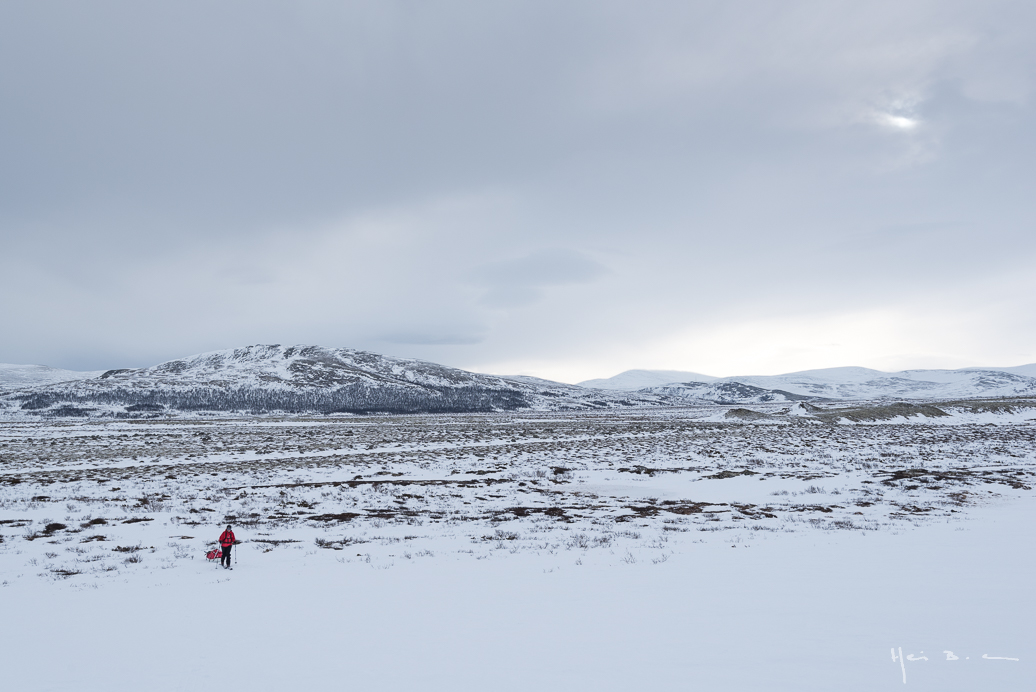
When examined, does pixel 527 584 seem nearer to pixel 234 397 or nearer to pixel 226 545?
pixel 226 545

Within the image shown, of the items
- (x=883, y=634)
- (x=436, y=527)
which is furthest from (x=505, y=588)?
(x=436, y=527)

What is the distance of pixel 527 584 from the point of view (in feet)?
30.4

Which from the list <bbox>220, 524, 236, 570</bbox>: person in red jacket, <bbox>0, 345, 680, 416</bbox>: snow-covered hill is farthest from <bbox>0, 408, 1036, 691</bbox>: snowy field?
<bbox>0, 345, 680, 416</bbox>: snow-covered hill

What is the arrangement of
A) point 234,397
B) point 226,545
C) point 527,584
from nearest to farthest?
1. point 527,584
2. point 226,545
3. point 234,397

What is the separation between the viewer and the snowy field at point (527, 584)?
594 centimetres

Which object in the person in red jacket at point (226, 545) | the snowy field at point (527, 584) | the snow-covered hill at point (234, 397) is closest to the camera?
the snowy field at point (527, 584)

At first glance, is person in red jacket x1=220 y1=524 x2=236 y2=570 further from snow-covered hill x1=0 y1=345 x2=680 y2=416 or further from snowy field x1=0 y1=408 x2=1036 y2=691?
snow-covered hill x1=0 y1=345 x2=680 y2=416

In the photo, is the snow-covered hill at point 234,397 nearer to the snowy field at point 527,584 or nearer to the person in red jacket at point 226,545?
the snowy field at point 527,584

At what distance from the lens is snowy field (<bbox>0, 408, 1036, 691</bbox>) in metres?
5.94

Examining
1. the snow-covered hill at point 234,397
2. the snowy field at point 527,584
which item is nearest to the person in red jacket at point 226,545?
the snowy field at point 527,584

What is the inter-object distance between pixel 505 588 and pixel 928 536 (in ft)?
33.0

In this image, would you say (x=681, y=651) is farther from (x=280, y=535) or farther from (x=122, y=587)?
(x=280, y=535)

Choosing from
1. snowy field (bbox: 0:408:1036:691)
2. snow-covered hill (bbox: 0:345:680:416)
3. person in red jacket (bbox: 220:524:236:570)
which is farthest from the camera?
snow-covered hill (bbox: 0:345:680:416)

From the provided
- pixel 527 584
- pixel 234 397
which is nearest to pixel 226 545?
pixel 527 584
